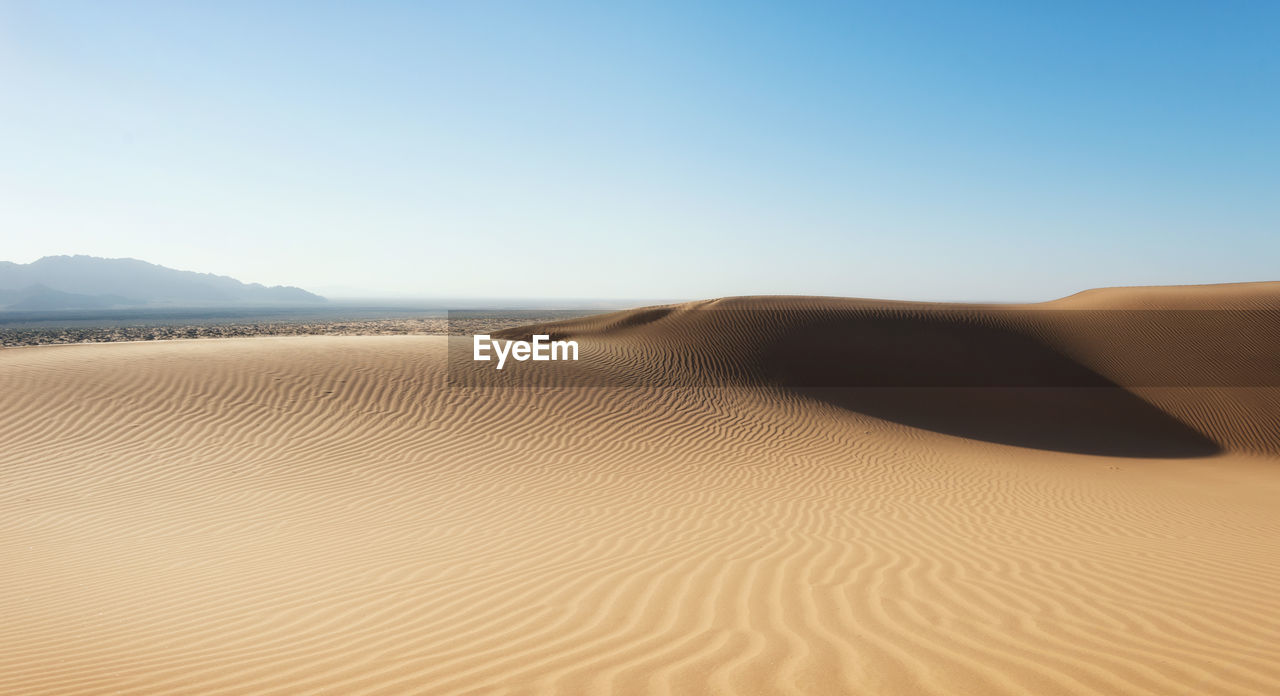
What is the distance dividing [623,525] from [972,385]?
15532 mm

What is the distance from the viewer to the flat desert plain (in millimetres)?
3213

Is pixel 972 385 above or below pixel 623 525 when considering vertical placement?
above

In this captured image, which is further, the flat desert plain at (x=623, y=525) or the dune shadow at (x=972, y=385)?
the dune shadow at (x=972, y=385)

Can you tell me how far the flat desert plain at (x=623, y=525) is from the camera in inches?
126

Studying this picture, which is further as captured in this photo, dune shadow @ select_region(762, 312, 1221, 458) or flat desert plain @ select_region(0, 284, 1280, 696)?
dune shadow @ select_region(762, 312, 1221, 458)

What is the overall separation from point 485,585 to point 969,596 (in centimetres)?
343

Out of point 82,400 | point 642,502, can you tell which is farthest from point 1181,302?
point 82,400

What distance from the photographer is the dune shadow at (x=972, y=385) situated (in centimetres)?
1511

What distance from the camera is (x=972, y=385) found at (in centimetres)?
1836

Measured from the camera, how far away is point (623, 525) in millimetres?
6699

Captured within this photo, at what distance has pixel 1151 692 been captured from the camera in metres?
2.75

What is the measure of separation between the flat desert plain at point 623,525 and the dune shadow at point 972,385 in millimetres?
148

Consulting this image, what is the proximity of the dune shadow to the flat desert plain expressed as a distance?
0.49 ft

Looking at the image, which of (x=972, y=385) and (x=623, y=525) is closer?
(x=623, y=525)
